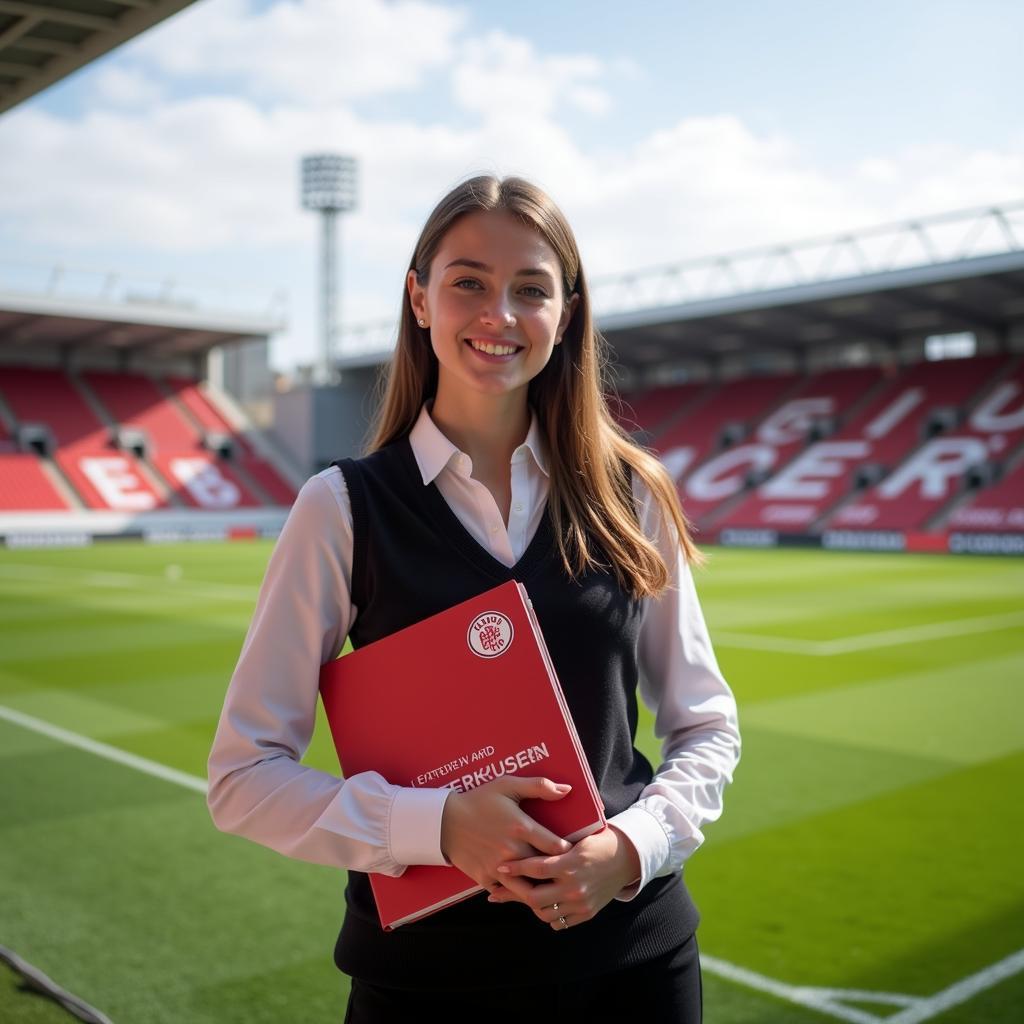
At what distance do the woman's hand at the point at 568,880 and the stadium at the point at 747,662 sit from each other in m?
0.74

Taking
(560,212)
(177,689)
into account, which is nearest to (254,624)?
(560,212)

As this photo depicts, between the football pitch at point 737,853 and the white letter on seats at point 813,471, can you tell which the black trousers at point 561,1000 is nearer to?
the football pitch at point 737,853

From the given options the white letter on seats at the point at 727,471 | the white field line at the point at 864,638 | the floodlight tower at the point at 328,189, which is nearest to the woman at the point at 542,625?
the white field line at the point at 864,638

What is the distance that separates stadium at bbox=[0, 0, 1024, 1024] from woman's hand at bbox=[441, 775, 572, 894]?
2.24 ft

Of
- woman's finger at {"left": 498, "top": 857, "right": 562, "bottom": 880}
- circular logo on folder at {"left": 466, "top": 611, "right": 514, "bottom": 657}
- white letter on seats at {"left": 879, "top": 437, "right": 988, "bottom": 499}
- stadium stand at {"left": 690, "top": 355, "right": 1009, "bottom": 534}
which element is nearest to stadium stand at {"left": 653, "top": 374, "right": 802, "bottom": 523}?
stadium stand at {"left": 690, "top": 355, "right": 1009, "bottom": 534}

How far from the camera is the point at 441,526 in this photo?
199 cm

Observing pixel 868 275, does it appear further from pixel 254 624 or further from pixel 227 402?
pixel 254 624

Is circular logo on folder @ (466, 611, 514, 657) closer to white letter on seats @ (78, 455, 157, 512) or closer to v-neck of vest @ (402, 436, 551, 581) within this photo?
v-neck of vest @ (402, 436, 551, 581)

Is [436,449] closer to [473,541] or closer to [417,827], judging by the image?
[473,541]

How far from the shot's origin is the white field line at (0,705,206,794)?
7.11 m

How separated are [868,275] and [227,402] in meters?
25.3

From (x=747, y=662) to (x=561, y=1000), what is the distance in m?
9.93

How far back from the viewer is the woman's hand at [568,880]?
1683mm

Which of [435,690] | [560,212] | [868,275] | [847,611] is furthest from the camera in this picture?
[868,275]
